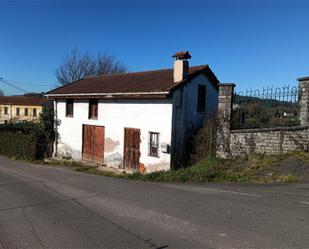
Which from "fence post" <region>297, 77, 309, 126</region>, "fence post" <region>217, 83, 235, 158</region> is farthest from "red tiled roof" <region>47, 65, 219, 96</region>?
"fence post" <region>297, 77, 309, 126</region>

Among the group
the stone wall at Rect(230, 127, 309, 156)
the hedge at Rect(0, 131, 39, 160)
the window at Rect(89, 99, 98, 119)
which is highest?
the window at Rect(89, 99, 98, 119)

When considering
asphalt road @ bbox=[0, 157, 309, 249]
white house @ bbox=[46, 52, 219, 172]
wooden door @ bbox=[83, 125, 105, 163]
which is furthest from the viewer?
wooden door @ bbox=[83, 125, 105, 163]

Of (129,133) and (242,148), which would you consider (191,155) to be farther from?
(129,133)

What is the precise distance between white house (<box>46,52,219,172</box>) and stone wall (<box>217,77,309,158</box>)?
238 cm

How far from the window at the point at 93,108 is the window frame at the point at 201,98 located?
21.1 feet

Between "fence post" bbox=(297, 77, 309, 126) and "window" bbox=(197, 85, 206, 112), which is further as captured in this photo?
"window" bbox=(197, 85, 206, 112)

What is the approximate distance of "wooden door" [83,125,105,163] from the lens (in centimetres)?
2014

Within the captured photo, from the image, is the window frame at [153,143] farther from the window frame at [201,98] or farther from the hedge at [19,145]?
the hedge at [19,145]

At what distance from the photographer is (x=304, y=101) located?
39.8ft

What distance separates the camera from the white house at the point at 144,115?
15805 millimetres

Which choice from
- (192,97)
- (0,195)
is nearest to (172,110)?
(192,97)

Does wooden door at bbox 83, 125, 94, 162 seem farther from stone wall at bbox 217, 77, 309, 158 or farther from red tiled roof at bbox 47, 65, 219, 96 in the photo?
stone wall at bbox 217, 77, 309, 158

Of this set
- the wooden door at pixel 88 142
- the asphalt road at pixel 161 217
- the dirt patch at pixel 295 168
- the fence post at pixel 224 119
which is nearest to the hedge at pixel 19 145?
the wooden door at pixel 88 142

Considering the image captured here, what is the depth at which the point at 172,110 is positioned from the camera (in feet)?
50.7
